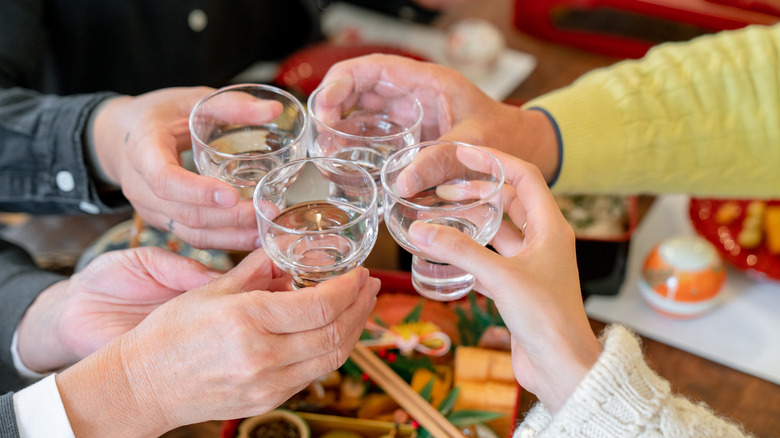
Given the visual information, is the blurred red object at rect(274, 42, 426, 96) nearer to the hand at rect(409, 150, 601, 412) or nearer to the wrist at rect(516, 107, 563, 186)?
the wrist at rect(516, 107, 563, 186)

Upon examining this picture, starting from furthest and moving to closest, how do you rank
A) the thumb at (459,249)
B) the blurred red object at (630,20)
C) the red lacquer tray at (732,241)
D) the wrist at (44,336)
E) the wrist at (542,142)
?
the blurred red object at (630,20) < the red lacquer tray at (732,241) < the wrist at (542,142) < the wrist at (44,336) < the thumb at (459,249)

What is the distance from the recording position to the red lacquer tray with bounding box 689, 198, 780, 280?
121 centimetres

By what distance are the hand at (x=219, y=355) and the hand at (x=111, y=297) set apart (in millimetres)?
145

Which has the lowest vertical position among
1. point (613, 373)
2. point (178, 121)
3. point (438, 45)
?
point (438, 45)

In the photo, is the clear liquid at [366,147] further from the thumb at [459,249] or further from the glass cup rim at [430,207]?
the thumb at [459,249]

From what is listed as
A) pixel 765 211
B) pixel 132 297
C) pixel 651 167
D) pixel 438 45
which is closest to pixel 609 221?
pixel 651 167

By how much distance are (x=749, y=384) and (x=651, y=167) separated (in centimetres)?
39

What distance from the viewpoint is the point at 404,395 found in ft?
3.03

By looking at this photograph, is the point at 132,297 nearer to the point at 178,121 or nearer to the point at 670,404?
the point at 178,121

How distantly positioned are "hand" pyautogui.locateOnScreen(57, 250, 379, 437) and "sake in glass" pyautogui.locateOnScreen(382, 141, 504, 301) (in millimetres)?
88

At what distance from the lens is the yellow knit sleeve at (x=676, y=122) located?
44.6 inches

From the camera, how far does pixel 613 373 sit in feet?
2.21

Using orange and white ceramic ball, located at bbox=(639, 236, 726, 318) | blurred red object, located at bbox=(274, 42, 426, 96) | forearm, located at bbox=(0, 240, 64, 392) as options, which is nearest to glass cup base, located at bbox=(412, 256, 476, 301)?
orange and white ceramic ball, located at bbox=(639, 236, 726, 318)

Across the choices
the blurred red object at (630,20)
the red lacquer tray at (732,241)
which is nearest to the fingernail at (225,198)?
the red lacquer tray at (732,241)
